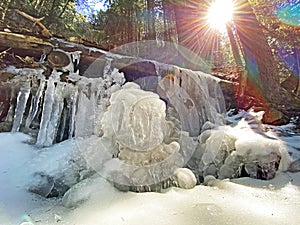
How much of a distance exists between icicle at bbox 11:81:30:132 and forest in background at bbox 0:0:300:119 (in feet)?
7.12

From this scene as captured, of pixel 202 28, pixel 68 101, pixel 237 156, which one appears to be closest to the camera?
pixel 237 156

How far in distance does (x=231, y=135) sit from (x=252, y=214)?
1625 millimetres

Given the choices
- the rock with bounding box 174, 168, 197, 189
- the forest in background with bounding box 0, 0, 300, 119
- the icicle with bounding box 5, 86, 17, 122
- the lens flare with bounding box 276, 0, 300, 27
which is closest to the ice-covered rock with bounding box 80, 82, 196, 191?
the rock with bounding box 174, 168, 197, 189

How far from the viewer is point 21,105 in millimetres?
3812

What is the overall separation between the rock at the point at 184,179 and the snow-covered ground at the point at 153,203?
2.9 inches

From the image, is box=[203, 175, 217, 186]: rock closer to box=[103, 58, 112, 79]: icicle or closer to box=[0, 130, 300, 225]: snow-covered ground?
box=[0, 130, 300, 225]: snow-covered ground

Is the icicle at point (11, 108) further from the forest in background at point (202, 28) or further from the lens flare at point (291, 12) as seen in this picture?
the lens flare at point (291, 12)

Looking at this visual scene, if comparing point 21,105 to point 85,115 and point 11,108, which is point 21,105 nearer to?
point 11,108

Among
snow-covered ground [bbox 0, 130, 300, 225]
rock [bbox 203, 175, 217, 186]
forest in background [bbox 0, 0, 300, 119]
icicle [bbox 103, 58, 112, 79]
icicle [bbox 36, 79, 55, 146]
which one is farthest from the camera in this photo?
forest in background [bbox 0, 0, 300, 119]

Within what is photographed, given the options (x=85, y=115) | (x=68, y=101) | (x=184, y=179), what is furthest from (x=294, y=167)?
→ (x=68, y=101)

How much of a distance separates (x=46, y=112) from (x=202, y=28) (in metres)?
7.92

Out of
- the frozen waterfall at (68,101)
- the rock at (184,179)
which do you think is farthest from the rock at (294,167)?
the frozen waterfall at (68,101)

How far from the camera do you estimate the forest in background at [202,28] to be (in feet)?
22.9

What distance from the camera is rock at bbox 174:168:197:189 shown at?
2.67 meters
